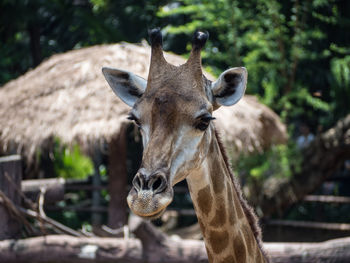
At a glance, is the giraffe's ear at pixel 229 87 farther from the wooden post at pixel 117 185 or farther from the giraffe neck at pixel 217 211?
the wooden post at pixel 117 185

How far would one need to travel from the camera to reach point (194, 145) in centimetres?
260

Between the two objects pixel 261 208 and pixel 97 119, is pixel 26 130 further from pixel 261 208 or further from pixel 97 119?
pixel 261 208

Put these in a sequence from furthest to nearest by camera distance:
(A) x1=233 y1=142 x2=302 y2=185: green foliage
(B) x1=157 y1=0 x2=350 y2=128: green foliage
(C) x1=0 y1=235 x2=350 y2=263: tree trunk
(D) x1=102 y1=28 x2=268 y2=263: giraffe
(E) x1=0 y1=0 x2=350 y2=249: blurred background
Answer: (A) x1=233 y1=142 x2=302 y2=185: green foliage → (B) x1=157 y1=0 x2=350 y2=128: green foliage → (E) x1=0 y1=0 x2=350 y2=249: blurred background → (C) x1=0 y1=235 x2=350 y2=263: tree trunk → (D) x1=102 y1=28 x2=268 y2=263: giraffe

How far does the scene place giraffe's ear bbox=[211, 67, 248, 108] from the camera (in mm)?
2859

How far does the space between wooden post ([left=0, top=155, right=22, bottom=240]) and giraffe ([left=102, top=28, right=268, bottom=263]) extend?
182 cm

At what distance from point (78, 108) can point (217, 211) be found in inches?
171

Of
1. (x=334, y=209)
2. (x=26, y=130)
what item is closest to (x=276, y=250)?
(x=26, y=130)

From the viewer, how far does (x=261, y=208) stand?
9.59m

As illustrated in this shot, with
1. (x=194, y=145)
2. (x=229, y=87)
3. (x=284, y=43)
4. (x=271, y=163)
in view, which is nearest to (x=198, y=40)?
(x=229, y=87)

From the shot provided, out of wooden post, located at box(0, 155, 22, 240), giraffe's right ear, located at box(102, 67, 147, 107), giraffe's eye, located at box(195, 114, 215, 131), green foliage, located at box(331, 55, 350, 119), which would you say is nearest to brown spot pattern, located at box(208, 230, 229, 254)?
giraffe's eye, located at box(195, 114, 215, 131)

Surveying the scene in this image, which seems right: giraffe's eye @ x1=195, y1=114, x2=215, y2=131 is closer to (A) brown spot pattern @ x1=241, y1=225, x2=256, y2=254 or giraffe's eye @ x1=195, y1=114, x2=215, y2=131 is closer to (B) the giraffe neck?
(B) the giraffe neck

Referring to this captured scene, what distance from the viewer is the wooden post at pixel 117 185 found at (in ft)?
25.6

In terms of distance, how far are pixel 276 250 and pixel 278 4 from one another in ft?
18.7

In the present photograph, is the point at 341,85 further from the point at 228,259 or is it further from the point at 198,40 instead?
the point at 228,259
